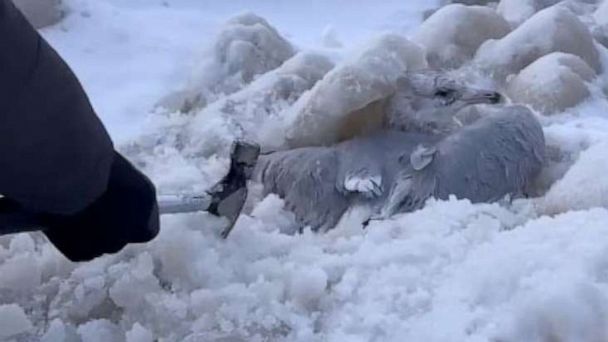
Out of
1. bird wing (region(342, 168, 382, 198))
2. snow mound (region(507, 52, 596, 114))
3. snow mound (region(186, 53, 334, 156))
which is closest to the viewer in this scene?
bird wing (region(342, 168, 382, 198))

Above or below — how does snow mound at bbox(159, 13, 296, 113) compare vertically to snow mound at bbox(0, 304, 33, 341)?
below

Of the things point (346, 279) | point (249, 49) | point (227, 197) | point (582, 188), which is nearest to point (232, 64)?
point (249, 49)

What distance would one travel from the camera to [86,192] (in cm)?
150

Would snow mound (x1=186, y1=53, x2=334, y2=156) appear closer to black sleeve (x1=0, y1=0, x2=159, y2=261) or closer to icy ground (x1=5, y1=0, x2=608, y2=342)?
icy ground (x1=5, y1=0, x2=608, y2=342)

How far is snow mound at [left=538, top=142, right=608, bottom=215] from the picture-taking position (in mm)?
1939

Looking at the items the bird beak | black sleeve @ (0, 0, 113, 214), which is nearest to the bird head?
the bird beak

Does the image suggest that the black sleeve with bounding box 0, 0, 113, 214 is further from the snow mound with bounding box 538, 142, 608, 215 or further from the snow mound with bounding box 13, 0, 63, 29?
the snow mound with bounding box 13, 0, 63, 29

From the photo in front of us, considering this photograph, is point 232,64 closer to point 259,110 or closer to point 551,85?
point 259,110

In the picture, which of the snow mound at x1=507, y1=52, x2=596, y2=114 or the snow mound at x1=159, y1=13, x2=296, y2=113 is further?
the snow mound at x1=159, y1=13, x2=296, y2=113

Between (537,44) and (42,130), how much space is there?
1.68 meters

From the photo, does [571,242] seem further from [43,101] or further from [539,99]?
[539,99]

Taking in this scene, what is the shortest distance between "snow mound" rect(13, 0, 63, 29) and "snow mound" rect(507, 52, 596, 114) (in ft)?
4.33

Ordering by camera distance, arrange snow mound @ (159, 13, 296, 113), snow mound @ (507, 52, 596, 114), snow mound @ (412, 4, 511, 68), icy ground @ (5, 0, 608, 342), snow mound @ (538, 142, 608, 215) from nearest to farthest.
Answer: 1. icy ground @ (5, 0, 608, 342)
2. snow mound @ (538, 142, 608, 215)
3. snow mound @ (507, 52, 596, 114)
4. snow mound @ (159, 13, 296, 113)
5. snow mound @ (412, 4, 511, 68)

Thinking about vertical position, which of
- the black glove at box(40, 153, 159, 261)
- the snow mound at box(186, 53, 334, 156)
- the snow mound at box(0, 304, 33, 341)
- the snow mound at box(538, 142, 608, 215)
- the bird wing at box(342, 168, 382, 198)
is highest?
the black glove at box(40, 153, 159, 261)
